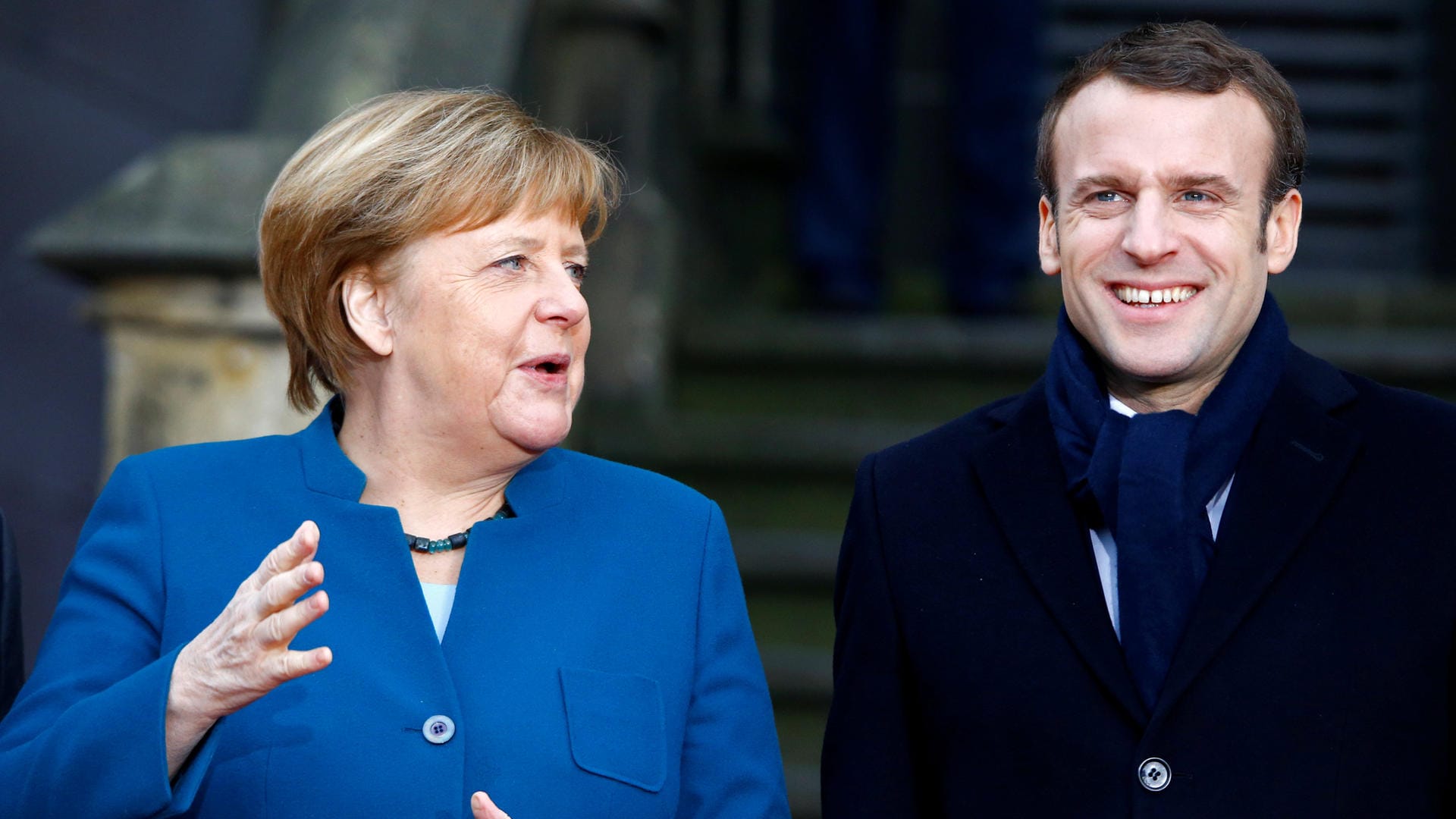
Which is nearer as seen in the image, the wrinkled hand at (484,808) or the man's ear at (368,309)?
the wrinkled hand at (484,808)

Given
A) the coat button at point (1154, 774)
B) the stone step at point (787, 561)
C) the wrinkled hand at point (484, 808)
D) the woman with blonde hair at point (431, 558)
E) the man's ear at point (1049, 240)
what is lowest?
the stone step at point (787, 561)

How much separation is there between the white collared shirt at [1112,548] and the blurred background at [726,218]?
1.63 m

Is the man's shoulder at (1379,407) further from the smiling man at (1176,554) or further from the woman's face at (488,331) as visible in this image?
the woman's face at (488,331)

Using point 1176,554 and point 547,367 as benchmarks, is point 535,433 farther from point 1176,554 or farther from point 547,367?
point 1176,554

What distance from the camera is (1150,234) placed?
1920mm

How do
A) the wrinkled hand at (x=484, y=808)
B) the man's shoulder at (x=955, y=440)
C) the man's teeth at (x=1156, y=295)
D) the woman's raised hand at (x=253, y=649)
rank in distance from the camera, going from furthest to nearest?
the man's shoulder at (x=955, y=440) → the man's teeth at (x=1156, y=295) → the wrinkled hand at (x=484, y=808) → the woman's raised hand at (x=253, y=649)

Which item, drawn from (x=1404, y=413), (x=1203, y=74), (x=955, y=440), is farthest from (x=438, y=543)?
(x=1404, y=413)

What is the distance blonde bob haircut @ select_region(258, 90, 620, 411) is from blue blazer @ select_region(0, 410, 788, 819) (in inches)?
6.7

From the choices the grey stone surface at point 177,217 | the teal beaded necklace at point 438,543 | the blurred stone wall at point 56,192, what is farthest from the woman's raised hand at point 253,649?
the blurred stone wall at point 56,192

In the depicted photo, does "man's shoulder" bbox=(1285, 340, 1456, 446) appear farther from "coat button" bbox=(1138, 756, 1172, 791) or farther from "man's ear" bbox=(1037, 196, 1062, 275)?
"coat button" bbox=(1138, 756, 1172, 791)

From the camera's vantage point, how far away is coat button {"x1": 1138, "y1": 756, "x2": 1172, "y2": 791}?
1.87 metres

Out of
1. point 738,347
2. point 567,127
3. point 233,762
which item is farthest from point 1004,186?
point 233,762

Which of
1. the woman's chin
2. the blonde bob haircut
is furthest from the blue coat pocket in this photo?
the blonde bob haircut

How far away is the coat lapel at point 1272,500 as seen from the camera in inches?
74.6
